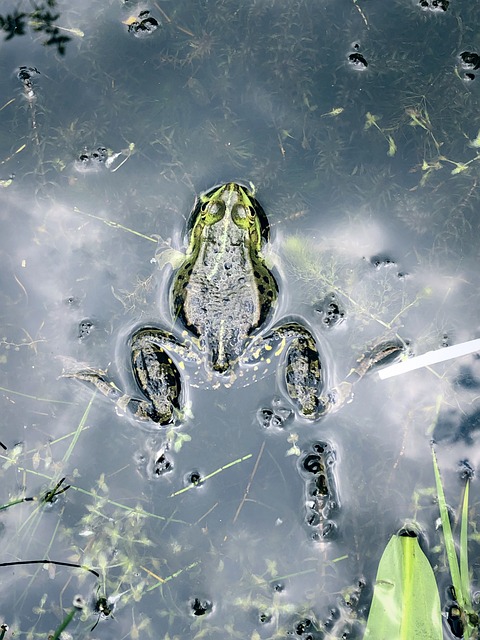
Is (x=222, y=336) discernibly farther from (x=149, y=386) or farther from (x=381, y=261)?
(x=381, y=261)

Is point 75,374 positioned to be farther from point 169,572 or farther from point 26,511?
point 169,572

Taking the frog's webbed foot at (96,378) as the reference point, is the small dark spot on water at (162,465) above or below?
below

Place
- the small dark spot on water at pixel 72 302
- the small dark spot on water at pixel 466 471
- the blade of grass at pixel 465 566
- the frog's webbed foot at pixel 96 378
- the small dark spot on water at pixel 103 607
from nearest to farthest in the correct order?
the blade of grass at pixel 465 566 → the small dark spot on water at pixel 103 607 → the small dark spot on water at pixel 466 471 → the frog's webbed foot at pixel 96 378 → the small dark spot on water at pixel 72 302

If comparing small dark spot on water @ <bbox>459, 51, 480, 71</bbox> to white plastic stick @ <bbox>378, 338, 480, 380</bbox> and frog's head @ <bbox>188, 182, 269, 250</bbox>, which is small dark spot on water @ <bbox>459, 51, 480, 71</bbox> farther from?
white plastic stick @ <bbox>378, 338, 480, 380</bbox>

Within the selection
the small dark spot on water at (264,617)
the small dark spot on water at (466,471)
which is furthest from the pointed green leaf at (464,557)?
the small dark spot on water at (264,617)

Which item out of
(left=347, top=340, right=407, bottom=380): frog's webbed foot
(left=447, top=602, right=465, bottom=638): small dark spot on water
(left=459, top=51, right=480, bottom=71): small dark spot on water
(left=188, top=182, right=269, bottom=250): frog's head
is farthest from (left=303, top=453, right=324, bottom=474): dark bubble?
(left=459, top=51, right=480, bottom=71): small dark spot on water

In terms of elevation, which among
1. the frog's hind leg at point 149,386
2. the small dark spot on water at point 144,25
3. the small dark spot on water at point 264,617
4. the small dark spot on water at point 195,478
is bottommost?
the small dark spot on water at point 264,617

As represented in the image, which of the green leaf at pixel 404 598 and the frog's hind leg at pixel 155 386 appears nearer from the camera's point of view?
the green leaf at pixel 404 598

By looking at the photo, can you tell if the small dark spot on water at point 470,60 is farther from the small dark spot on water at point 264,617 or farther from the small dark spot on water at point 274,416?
the small dark spot on water at point 264,617
